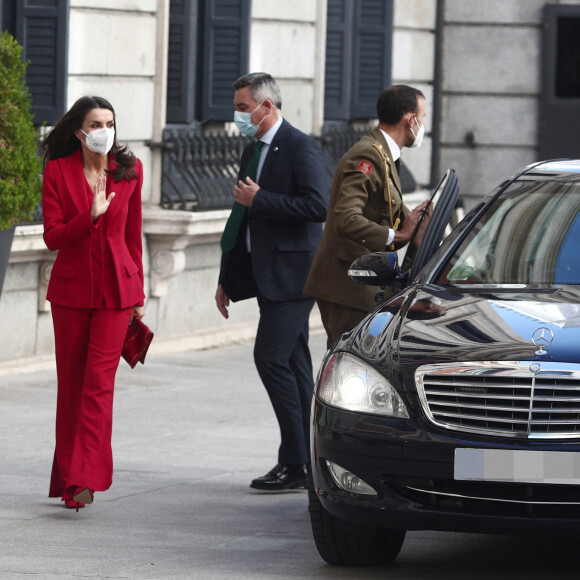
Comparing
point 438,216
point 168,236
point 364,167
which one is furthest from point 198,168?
point 438,216

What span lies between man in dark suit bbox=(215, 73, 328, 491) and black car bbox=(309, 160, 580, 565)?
4.69ft

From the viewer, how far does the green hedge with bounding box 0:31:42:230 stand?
1021 cm

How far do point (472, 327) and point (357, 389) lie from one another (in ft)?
1.45

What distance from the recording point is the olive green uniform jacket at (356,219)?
7555 mm

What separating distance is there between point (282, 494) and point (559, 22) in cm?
1314

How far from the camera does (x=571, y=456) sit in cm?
557

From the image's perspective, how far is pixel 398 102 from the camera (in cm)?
777

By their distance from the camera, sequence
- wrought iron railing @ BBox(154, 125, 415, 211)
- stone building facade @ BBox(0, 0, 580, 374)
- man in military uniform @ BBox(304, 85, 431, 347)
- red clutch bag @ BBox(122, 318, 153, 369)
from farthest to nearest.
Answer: wrought iron railing @ BBox(154, 125, 415, 211) → stone building facade @ BBox(0, 0, 580, 374) → red clutch bag @ BBox(122, 318, 153, 369) → man in military uniform @ BBox(304, 85, 431, 347)

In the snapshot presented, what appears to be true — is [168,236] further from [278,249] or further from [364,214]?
[364,214]

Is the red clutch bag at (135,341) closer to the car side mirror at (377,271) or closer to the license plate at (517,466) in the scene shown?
the car side mirror at (377,271)

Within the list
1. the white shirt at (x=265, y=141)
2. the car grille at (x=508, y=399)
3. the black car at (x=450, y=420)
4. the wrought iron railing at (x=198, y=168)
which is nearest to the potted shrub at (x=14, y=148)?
the white shirt at (x=265, y=141)

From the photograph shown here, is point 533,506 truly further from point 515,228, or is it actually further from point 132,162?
point 132,162

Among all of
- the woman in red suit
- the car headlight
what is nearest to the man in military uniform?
the woman in red suit

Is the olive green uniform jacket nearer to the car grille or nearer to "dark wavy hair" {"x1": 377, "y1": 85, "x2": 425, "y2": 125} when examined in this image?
"dark wavy hair" {"x1": 377, "y1": 85, "x2": 425, "y2": 125}
